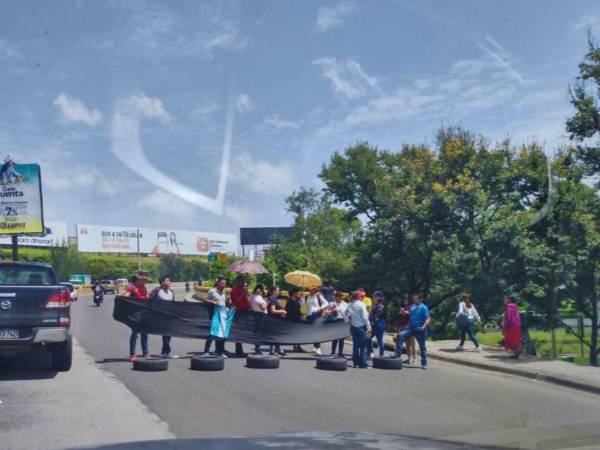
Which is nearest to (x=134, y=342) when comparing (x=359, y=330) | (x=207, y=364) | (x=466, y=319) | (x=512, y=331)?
(x=207, y=364)

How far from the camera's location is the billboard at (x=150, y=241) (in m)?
105

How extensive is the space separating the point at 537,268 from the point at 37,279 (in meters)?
15.3

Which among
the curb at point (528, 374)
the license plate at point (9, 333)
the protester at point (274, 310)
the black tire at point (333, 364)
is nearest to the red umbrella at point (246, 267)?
the protester at point (274, 310)

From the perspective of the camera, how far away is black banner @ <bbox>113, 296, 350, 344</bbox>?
45.9ft

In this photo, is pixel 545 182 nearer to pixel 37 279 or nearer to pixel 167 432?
pixel 37 279

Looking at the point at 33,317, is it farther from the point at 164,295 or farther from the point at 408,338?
the point at 408,338

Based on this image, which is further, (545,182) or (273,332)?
(545,182)

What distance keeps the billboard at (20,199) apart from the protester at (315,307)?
88.5 feet

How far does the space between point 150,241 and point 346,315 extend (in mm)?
98660

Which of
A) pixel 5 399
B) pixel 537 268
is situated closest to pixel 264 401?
pixel 5 399

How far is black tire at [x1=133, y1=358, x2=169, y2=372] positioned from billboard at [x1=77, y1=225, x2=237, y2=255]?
88773 mm

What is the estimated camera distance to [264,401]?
9.49m

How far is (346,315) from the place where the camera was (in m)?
15.1

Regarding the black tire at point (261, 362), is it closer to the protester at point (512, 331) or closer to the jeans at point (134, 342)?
the jeans at point (134, 342)
